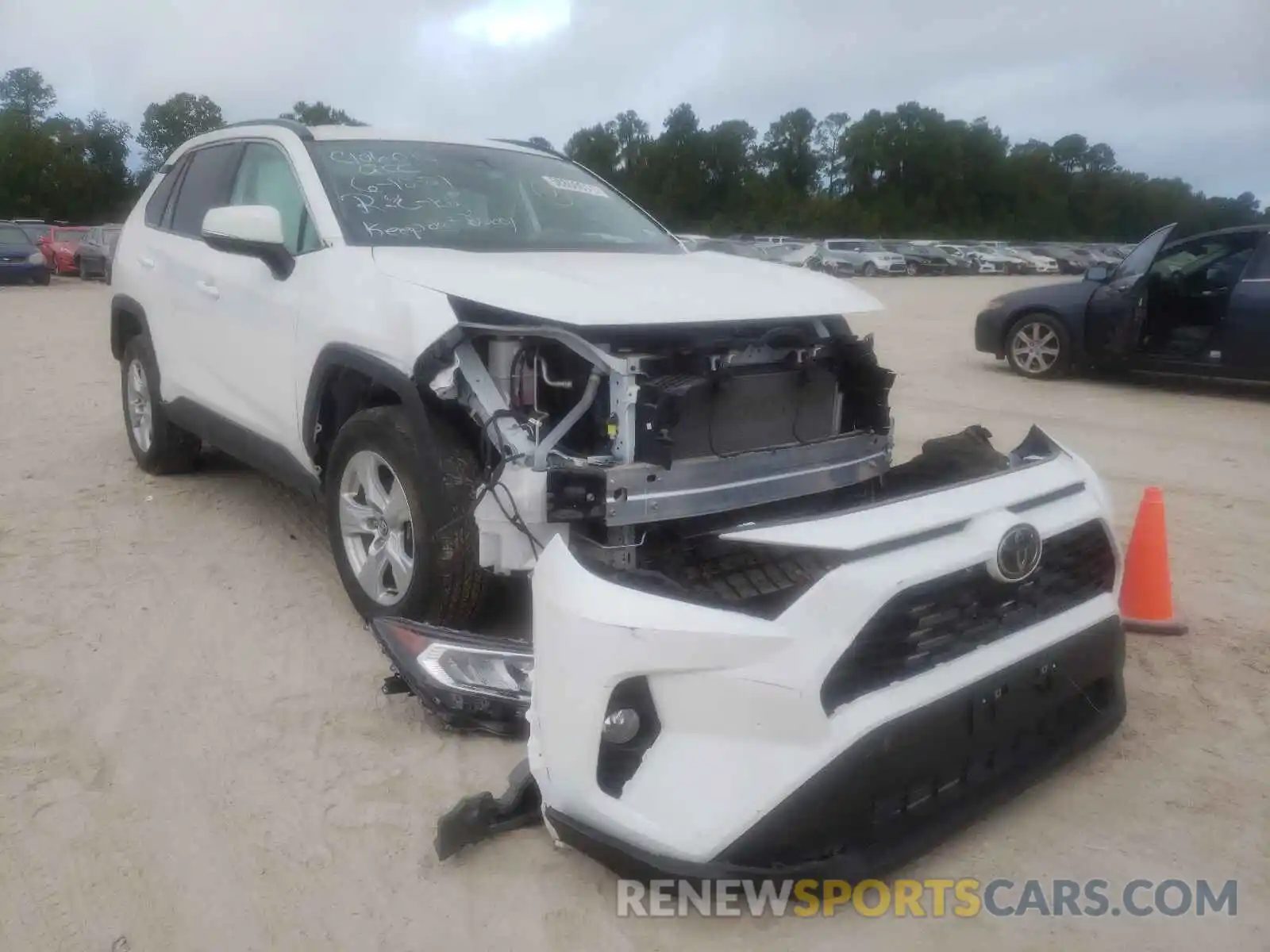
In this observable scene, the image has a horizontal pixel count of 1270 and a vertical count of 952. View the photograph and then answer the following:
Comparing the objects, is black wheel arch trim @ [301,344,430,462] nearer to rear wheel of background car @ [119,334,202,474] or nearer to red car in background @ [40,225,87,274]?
rear wheel of background car @ [119,334,202,474]

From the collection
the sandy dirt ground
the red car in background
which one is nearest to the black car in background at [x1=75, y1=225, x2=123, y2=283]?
the red car in background

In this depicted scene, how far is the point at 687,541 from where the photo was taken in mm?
3064

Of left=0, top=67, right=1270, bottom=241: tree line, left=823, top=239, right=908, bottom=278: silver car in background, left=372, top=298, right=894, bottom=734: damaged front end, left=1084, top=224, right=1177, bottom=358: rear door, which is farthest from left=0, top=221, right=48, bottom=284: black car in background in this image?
left=0, top=67, right=1270, bottom=241: tree line

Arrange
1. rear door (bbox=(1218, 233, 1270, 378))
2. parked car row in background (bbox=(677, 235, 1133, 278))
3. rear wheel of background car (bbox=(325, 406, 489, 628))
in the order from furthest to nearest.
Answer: parked car row in background (bbox=(677, 235, 1133, 278)) → rear door (bbox=(1218, 233, 1270, 378)) → rear wheel of background car (bbox=(325, 406, 489, 628))

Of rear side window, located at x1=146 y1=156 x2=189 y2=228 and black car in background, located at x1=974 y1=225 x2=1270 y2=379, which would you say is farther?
black car in background, located at x1=974 y1=225 x2=1270 y2=379

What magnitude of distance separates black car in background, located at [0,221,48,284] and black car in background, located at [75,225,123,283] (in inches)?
58.9

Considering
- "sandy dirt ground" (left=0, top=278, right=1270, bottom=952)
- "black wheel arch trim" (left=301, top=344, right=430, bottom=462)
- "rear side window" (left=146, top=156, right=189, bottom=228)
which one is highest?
"rear side window" (left=146, top=156, right=189, bottom=228)

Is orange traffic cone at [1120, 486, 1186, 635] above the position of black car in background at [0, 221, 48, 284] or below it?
below

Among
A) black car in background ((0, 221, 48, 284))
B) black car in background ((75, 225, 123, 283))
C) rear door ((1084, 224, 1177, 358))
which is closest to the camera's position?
rear door ((1084, 224, 1177, 358))

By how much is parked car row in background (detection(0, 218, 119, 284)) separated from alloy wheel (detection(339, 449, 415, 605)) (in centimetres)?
2091

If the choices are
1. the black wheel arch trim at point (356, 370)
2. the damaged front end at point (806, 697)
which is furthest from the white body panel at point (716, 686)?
the black wheel arch trim at point (356, 370)

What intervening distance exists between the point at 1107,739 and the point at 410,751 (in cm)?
215

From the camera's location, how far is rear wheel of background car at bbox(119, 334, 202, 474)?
18.3 feet

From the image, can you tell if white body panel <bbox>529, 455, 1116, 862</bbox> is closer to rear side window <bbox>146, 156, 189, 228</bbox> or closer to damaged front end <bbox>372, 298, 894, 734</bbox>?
damaged front end <bbox>372, 298, 894, 734</bbox>
